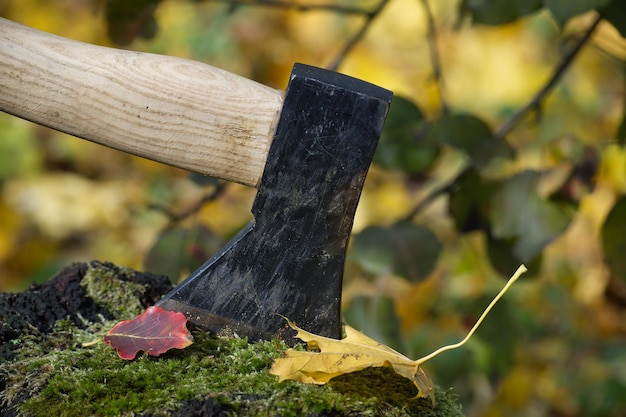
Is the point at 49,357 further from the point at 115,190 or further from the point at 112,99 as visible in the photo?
the point at 115,190

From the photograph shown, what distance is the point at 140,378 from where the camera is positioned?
3.32 ft

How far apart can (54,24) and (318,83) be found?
396cm

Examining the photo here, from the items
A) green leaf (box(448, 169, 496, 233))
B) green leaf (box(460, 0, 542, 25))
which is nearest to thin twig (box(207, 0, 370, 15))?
green leaf (box(460, 0, 542, 25))

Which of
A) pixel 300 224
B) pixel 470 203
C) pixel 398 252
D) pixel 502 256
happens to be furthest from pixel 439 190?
pixel 300 224

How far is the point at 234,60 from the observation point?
4723 mm

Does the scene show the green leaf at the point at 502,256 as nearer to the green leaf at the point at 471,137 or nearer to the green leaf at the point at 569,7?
the green leaf at the point at 471,137

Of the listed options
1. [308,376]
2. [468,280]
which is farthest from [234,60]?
[308,376]

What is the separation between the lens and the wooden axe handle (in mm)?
1168

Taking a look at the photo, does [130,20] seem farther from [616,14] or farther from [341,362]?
[341,362]

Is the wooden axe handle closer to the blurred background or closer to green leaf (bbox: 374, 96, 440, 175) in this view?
the blurred background

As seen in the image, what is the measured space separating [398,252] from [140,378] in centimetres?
89

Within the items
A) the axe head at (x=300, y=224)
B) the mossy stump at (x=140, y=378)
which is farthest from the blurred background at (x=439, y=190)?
the mossy stump at (x=140, y=378)

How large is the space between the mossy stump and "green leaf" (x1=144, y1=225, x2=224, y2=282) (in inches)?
29.5

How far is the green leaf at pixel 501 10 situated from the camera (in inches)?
66.8
